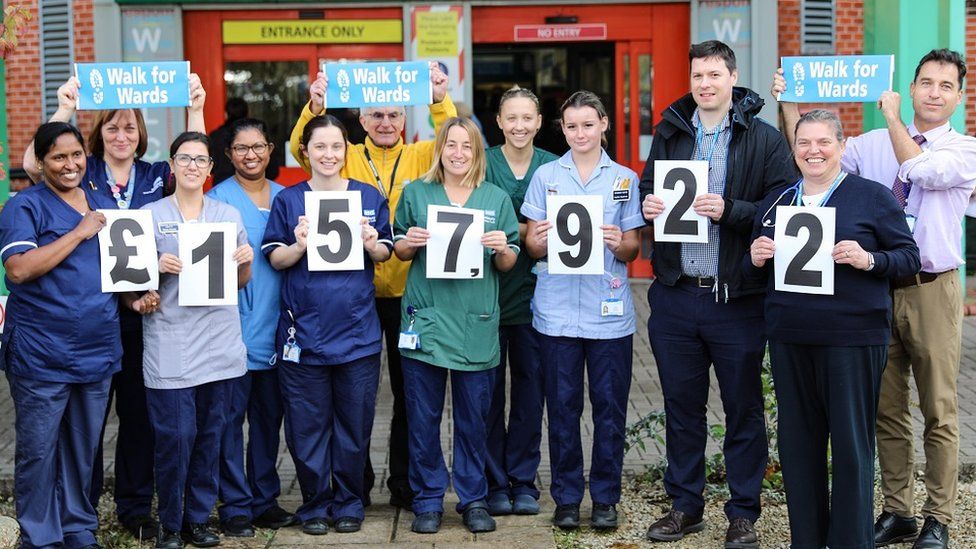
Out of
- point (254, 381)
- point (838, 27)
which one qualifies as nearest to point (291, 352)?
point (254, 381)

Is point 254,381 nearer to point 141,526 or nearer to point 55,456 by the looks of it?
point 141,526

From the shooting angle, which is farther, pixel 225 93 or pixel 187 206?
pixel 225 93

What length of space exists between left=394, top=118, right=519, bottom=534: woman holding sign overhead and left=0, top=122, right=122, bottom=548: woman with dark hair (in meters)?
1.38

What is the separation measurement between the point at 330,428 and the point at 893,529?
8.72ft

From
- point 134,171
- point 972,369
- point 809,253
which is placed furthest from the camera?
point 972,369

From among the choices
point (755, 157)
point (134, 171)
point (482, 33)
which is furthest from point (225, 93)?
point (755, 157)

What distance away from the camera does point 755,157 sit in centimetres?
557

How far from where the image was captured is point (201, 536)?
231 inches

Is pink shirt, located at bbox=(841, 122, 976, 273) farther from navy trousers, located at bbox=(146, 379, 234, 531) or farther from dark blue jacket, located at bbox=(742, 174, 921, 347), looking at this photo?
navy trousers, located at bbox=(146, 379, 234, 531)

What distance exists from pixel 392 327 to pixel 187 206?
1200mm

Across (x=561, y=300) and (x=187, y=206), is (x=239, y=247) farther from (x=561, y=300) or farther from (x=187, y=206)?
(x=561, y=300)

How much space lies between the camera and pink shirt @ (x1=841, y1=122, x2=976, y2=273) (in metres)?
5.36

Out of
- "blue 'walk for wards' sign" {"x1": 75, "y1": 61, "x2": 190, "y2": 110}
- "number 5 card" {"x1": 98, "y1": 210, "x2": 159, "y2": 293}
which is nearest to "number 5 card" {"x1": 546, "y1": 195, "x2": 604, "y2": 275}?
"number 5 card" {"x1": 98, "y1": 210, "x2": 159, "y2": 293}

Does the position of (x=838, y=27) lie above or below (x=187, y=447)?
above
